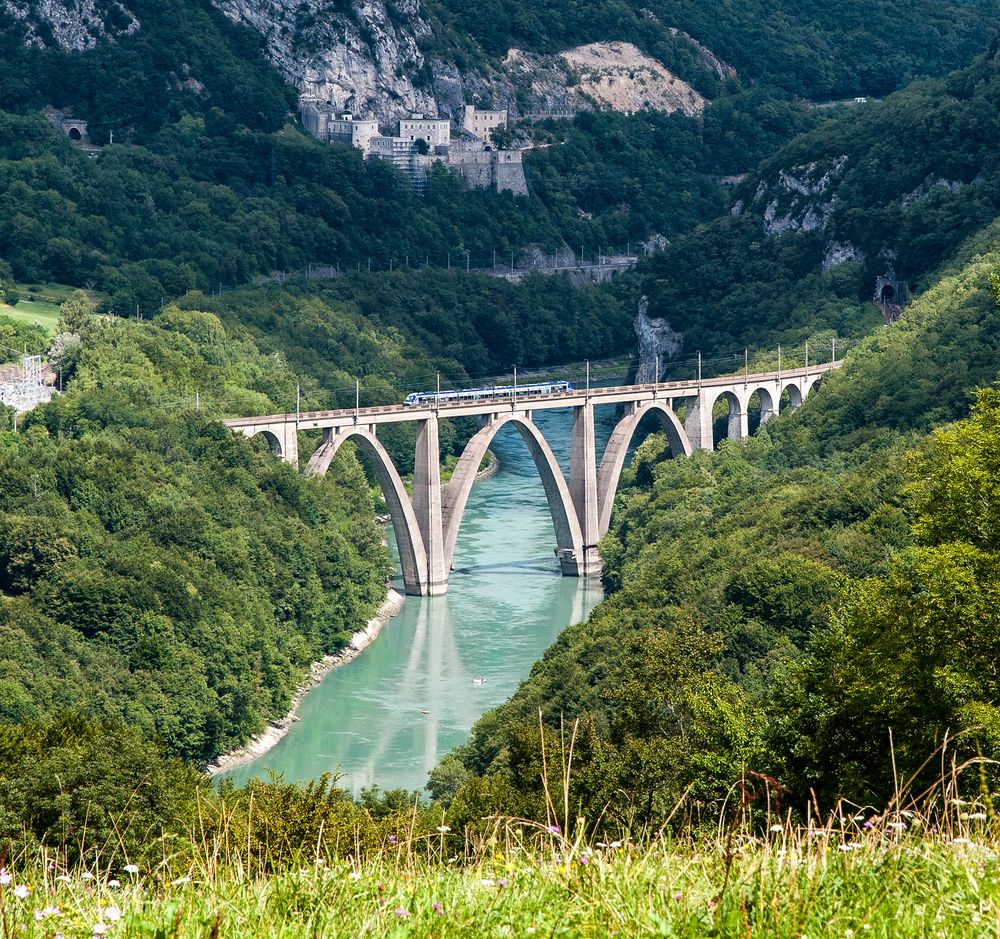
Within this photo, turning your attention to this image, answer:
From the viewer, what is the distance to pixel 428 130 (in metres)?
162

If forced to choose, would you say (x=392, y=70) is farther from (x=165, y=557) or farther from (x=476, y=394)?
(x=165, y=557)

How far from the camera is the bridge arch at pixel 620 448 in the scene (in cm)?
9088

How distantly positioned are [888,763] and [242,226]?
120 meters

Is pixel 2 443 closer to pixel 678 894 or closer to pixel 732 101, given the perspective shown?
pixel 678 894

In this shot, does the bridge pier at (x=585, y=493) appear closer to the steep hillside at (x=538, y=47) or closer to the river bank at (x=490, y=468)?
the river bank at (x=490, y=468)

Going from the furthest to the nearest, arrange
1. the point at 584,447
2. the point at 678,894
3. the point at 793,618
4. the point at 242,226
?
the point at 242,226 → the point at 584,447 → the point at 793,618 → the point at 678,894

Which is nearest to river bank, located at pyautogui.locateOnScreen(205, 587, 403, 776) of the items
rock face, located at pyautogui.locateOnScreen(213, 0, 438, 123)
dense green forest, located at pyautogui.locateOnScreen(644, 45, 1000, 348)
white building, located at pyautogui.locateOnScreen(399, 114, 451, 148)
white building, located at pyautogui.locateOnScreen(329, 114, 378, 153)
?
dense green forest, located at pyautogui.locateOnScreen(644, 45, 1000, 348)

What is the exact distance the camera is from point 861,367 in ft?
305

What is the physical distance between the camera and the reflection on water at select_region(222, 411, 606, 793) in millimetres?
54781

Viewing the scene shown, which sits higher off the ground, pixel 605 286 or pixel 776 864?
pixel 605 286

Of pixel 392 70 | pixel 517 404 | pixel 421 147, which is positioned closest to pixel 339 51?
pixel 392 70

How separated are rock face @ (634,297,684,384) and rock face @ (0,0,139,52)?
5528 cm

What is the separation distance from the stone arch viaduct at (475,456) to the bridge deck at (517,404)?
1.8 inches

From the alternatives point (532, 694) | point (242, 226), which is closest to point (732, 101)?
point (242, 226)
